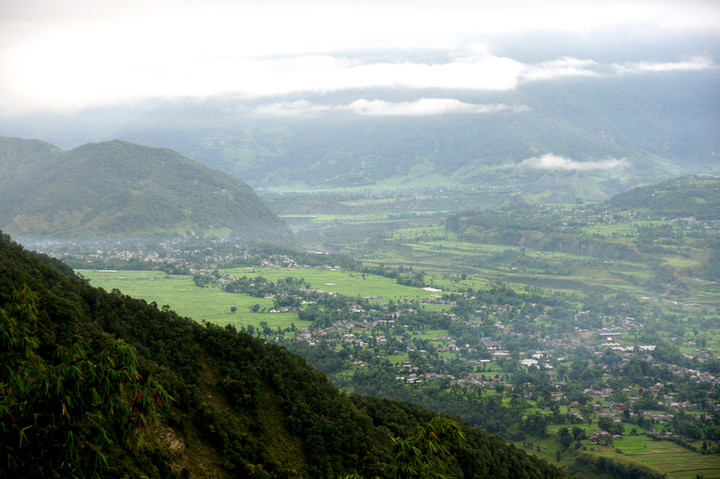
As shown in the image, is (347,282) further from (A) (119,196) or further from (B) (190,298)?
(A) (119,196)

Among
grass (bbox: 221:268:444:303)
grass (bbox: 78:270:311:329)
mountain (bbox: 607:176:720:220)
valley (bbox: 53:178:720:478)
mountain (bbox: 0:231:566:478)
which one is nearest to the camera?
mountain (bbox: 0:231:566:478)

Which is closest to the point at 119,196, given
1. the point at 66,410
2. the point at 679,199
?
the point at 679,199

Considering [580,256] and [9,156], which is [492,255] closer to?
[580,256]

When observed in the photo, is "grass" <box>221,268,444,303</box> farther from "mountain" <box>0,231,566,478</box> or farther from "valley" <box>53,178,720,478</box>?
"mountain" <box>0,231,566,478</box>

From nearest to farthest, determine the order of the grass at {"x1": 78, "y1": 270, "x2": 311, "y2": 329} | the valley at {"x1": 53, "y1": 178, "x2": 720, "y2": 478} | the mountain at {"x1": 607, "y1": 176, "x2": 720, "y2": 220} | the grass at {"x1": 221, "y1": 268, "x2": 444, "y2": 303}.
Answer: the valley at {"x1": 53, "y1": 178, "x2": 720, "y2": 478} → the grass at {"x1": 78, "y1": 270, "x2": 311, "y2": 329} → the grass at {"x1": 221, "y1": 268, "x2": 444, "y2": 303} → the mountain at {"x1": 607, "y1": 176, "x2": 720, "y2": 220}

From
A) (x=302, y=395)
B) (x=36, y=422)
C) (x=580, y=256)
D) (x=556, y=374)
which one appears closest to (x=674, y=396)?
(x=556, y=374)

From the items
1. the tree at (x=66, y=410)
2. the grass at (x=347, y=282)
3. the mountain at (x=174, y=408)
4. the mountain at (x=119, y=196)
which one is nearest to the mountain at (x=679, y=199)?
the grass at (x=347, y=282)

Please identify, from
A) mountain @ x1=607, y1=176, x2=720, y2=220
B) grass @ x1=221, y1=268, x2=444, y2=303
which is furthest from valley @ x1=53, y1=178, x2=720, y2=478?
mountain @ x1=607, y1=176, x2=720, y2=220
